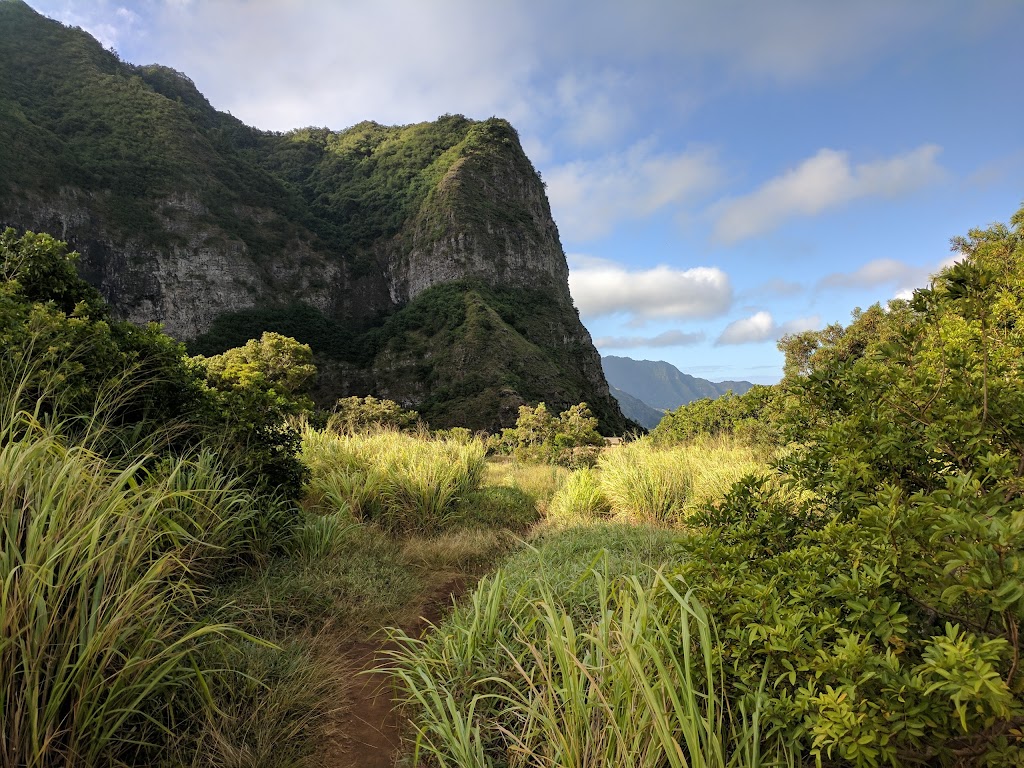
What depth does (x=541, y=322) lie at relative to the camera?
298 feet

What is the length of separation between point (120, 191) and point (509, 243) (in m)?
65.6

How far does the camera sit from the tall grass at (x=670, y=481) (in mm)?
5918

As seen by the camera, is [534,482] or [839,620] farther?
[534,482]

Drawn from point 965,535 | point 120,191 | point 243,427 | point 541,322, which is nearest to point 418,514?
point 243,427

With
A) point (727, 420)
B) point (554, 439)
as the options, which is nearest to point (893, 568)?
point (727, 420)

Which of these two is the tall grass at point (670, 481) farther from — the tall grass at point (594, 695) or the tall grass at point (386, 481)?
the tall grass at point (594, 695)

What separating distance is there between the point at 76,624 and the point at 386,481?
409 centimetres

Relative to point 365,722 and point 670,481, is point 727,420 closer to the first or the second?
point 670,481

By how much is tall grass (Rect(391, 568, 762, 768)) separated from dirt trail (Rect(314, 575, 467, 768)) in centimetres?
15

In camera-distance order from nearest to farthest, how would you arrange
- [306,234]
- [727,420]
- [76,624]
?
[76,624] < [727,420] < [306,234]

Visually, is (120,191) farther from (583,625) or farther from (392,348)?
(583,625)

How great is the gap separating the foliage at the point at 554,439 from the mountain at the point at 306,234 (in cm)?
3762

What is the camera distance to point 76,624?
189 cm

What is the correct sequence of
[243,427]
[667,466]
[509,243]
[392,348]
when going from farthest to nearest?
[509,243] < [392,348] < [667,466] < [243,427]
